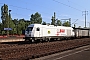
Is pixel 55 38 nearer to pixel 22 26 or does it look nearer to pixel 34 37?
pixel 34 37

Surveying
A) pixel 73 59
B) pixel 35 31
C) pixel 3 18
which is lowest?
pixel 73 59

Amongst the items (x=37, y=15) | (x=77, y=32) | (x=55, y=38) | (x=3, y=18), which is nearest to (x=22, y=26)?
(x=3, y=18)

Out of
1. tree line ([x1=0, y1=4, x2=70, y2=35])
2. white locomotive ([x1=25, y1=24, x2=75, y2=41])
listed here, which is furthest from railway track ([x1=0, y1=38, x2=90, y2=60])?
tree line ([x1=0, y1=4, x2=70, y2=35])

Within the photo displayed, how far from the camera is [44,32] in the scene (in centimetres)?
3769

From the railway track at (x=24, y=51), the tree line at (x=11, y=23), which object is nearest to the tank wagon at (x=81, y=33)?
the tree line at (x=11, y=23)

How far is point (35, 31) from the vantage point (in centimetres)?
3519

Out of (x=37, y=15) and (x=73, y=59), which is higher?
(x=37, y=15)

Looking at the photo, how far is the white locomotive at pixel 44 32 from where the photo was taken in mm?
34781

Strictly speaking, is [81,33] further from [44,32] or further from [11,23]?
[11,23]

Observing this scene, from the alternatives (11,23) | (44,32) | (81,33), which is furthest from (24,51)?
(11,23)

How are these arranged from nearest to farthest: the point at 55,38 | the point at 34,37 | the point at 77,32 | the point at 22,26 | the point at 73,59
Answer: the point at 73,59, the point at 34,37, the point at 55,38, the point at 77,32, the point at 22,26

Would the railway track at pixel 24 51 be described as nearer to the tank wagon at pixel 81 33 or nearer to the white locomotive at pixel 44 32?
the white locomotive at pixel 44 32

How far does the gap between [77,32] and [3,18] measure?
37.4 m

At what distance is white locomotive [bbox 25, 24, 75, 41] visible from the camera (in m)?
34.8
